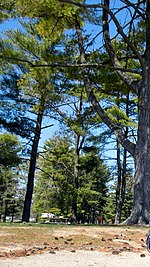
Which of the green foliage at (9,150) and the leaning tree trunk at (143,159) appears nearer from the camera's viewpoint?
the leaning tree trunk at (143,159)

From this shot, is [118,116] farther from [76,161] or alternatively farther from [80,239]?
[80,239]

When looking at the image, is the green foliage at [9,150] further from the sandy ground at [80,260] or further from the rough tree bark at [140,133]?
the sandy ground at [80,260]

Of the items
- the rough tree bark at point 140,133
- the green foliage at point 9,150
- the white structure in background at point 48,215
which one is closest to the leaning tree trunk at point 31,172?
the green foliage at point 9,150

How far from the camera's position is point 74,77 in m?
9.12

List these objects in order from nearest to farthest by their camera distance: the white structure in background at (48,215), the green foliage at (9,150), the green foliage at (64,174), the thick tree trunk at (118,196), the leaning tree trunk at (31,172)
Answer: the green foliage at (9,150)
the leaning tree trunk at (31,172)
the thick tree trunk at (118,196)
the green foliage at (64,174)
the white structure in background at (48,215)

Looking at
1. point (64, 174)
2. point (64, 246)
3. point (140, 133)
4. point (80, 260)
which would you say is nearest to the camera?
point (80, 260)

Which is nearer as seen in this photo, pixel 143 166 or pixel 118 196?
pixel 143 166

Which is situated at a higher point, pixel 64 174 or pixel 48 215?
pixel 64 174

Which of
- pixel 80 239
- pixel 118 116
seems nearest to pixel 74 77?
pixel 118 116

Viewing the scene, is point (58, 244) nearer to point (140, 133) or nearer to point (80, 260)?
point (80, 260)

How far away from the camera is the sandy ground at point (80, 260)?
245cm

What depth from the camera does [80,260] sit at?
266cm

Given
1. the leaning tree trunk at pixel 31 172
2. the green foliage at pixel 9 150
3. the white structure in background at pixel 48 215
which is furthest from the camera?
the white structure in background at pixel 48 215

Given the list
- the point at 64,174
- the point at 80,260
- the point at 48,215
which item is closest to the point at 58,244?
the point at 80,260
